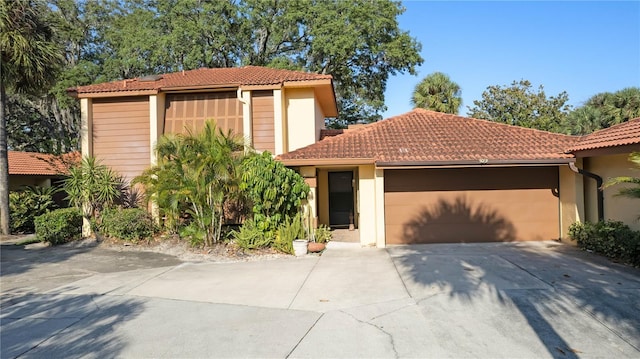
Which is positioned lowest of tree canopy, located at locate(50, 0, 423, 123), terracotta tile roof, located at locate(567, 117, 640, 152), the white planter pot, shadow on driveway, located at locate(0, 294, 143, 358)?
shadow on driveway, located at locate(0, 294, 143, 358)

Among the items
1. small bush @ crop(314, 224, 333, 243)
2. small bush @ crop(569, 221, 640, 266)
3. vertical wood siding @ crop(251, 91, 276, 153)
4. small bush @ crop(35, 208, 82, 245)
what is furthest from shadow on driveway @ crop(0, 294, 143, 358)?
small bush @ crop(569, 221, 640, 266)

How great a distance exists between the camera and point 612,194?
973 centimetres

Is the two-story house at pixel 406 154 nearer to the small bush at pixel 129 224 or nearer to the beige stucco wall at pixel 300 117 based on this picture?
the beige stucco wall at pixel 300 117

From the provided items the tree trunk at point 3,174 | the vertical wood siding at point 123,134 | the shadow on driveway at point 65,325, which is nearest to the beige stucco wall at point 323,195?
the vertical wood siding at point 123,134

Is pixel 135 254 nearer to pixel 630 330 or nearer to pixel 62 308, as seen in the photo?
pixel 62 308

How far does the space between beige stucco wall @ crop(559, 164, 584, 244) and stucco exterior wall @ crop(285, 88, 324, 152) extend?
7506 millimetres

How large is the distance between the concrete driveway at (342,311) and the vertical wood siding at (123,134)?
5.38m

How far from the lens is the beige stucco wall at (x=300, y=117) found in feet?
43.7

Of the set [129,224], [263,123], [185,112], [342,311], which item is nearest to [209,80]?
[185,112]

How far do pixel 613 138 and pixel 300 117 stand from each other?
866 cm

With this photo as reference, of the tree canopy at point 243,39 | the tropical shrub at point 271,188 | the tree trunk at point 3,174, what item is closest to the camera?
the tropical shrub at point 271,188

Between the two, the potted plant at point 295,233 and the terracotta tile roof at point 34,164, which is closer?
the potted plant at point 295,233

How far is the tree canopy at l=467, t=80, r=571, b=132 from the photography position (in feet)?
77.1

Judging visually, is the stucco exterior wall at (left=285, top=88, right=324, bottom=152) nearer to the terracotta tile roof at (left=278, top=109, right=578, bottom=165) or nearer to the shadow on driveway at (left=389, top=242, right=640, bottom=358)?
the terracotta tile roof at (left=278, top=109, right=578, bottom=165)
